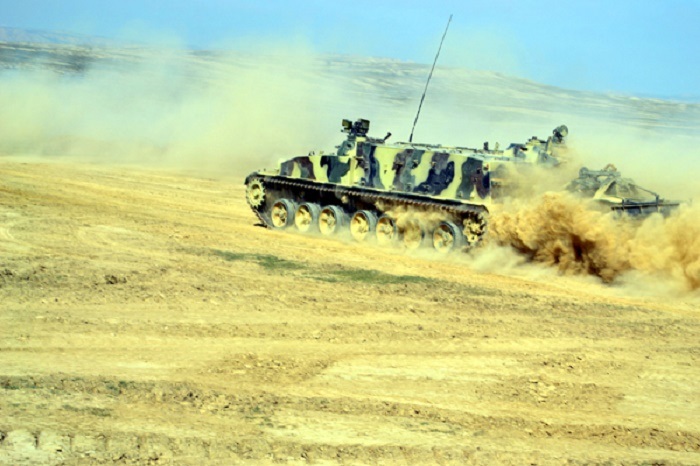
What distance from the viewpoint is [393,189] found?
17984 mm

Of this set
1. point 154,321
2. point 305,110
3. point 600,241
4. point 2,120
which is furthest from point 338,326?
point 305,110

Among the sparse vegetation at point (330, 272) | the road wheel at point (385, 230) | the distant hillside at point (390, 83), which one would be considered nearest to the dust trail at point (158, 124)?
the distant hillside at point (390, 83)

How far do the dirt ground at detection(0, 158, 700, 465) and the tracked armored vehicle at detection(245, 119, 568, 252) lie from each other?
100 cm

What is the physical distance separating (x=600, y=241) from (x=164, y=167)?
21.5m

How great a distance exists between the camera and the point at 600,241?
48.9ft

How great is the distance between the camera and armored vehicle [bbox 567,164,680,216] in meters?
15.4

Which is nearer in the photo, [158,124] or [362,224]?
[362,224]

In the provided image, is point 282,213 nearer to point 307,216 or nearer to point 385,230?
point 307,216

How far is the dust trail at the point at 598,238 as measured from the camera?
1436 cm

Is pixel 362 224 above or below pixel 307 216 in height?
above

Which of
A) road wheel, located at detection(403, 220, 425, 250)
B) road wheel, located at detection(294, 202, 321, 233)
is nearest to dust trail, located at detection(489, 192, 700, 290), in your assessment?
road wheel, located at detection(403, 220, 425, 250)

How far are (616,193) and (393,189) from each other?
4058 millimetres

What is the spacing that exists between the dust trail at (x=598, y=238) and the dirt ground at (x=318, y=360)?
592 mm

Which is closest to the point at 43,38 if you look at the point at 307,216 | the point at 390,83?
the point at 390,83
